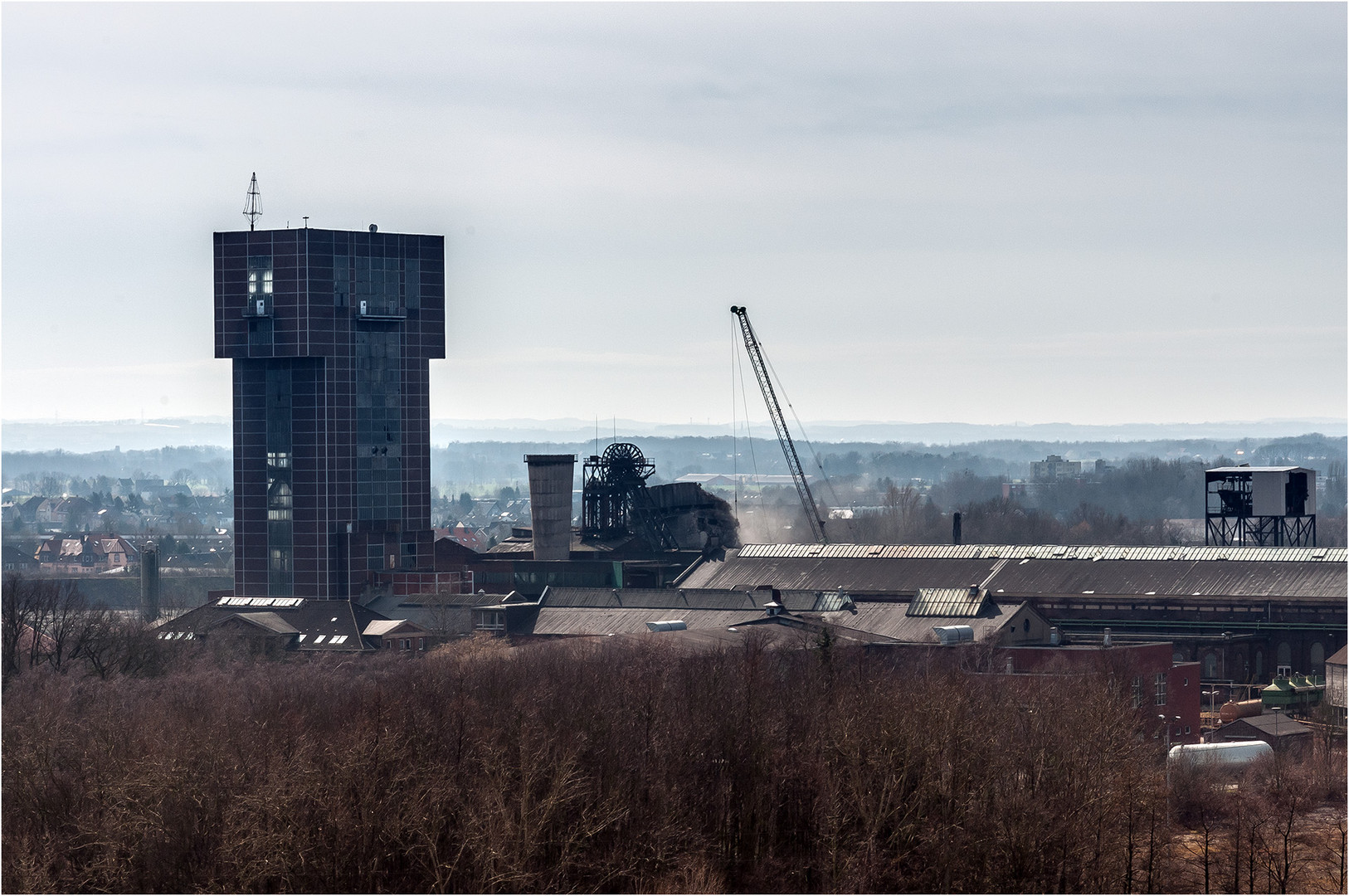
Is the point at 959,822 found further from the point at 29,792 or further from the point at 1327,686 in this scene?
the point at 1327,686

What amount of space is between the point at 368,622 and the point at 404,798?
225ft

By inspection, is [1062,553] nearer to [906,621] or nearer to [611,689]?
[906,621]

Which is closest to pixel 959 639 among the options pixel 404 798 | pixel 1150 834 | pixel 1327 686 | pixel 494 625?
pixel 1327 686

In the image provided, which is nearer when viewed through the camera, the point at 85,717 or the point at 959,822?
the point at 959,822

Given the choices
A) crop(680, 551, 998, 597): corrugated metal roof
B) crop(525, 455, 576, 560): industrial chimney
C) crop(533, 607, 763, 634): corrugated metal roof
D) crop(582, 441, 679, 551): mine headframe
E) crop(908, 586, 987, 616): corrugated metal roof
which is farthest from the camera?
crop(582, 441, 679, 551): mine headframe

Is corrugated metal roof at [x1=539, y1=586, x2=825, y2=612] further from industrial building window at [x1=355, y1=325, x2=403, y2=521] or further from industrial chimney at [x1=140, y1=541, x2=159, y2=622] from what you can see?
industrial chimney at [x1=140, y1=541, x2=159, y2=622]

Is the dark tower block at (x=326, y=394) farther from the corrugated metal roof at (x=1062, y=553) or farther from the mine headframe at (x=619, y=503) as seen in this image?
the corrugated metal roof at (x=1062, y=553)

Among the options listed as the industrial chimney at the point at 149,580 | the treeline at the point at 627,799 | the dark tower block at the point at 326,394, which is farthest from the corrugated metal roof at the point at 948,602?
the industrial chimney at the point at 149,580

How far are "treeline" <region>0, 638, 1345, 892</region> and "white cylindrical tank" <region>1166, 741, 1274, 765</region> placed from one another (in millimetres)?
5487

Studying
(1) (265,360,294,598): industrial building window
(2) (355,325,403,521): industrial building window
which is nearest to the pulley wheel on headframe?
(2) (355,325,403,521): industrial building window

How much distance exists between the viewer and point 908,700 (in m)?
80.1

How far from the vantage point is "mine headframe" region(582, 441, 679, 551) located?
161m

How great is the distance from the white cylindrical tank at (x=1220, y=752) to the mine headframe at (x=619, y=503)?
228 ft

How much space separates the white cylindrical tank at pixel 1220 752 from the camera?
292ft
